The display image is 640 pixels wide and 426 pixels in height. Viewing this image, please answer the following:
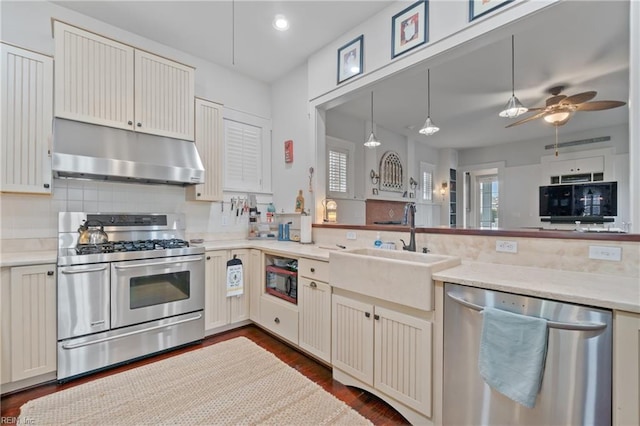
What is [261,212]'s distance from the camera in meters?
3.89

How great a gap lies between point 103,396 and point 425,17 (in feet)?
11.8

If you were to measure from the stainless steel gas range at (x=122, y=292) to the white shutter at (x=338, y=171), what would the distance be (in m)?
2.20

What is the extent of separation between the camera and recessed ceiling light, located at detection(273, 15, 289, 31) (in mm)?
2699

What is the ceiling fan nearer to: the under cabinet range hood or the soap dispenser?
the soap dispenser

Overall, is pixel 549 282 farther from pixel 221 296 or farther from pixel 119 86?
pixel 119 86

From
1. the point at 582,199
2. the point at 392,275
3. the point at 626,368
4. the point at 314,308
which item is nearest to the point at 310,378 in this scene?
the point at 314,308

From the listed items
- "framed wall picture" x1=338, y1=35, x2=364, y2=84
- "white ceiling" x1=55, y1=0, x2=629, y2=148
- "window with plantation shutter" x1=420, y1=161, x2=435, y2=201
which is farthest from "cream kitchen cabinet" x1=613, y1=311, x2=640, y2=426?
"window with plantation shutter" x1=420, y1=161, x2=435, y2=201

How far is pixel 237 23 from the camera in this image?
9.18ft

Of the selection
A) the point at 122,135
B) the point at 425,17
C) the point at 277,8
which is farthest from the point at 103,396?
the point at 425,17

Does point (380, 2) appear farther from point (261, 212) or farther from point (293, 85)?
point (261, 212)

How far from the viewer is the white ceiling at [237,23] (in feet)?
8.36

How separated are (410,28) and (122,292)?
126 inches

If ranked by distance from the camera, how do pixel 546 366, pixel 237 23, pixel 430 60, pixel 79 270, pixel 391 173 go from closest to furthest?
pixel 546 366 → pixel 79 270 → pixel 430 60 → pixel 237 23 → pixel 391 173

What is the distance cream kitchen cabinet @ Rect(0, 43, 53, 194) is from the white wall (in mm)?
225
